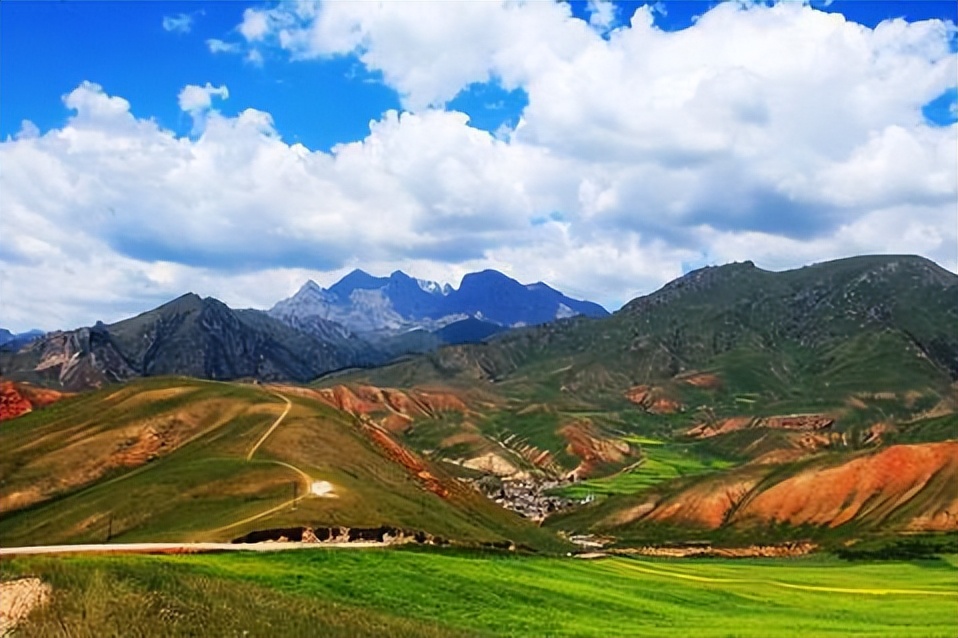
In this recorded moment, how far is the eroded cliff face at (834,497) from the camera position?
133 meters

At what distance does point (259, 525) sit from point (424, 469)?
5369cm

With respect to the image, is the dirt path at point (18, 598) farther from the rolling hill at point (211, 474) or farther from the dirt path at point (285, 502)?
the dirt path at point (285, 502)

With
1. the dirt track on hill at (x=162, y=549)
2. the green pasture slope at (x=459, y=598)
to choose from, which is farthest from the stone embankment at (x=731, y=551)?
the dirt track on hill at (x=162, y=549)

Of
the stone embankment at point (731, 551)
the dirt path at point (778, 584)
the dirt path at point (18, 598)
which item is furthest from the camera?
the stone embankment at point (731, 551)

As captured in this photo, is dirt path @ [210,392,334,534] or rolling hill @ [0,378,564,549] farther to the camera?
rolling hill @ [0,378,564,549]

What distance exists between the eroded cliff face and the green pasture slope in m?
45.3

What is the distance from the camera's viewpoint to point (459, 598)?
5541cm

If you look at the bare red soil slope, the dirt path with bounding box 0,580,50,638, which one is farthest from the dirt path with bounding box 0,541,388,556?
the bare red soil slope

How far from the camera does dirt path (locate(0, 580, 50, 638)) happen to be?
31.5 metres

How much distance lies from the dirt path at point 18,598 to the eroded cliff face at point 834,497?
118m

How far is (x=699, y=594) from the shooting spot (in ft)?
226

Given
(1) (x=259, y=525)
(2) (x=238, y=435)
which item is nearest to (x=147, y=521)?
(1) (x=259, y=525)

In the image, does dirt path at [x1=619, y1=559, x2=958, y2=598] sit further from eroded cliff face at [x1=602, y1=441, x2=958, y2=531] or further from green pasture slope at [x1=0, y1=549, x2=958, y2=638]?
eroded cliff face at [x1=602, y1=441, x2=958, y2=531]

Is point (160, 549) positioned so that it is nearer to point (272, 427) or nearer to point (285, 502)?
point (285, 502)
